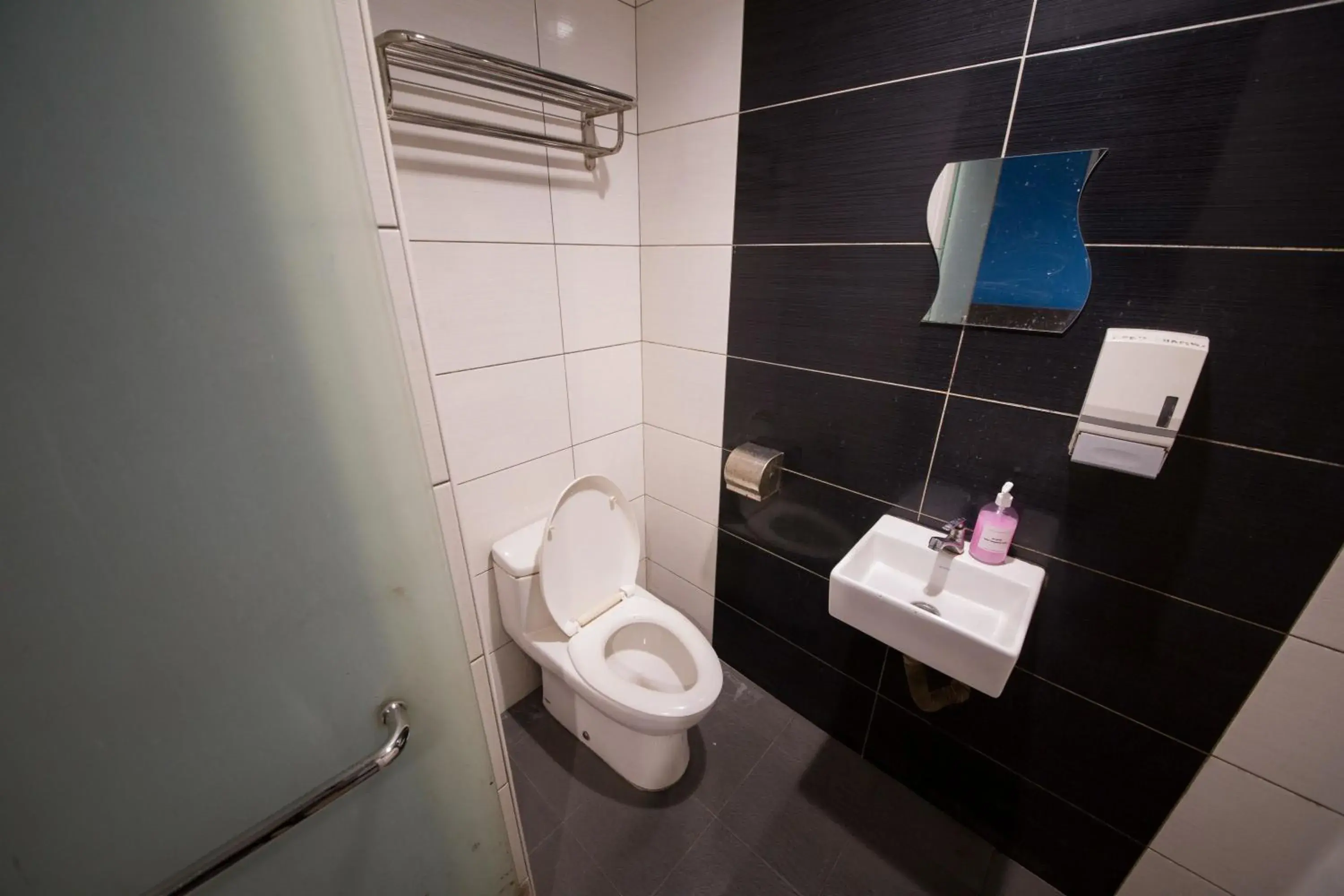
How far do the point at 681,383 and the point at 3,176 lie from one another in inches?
51.5

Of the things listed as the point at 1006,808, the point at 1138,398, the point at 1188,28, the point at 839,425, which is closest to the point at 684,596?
the point at 839,425

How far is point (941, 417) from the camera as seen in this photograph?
105 cm

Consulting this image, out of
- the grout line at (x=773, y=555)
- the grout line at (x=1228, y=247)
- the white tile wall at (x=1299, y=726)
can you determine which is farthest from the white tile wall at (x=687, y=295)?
the white tile wall at (x=1299, y=726)

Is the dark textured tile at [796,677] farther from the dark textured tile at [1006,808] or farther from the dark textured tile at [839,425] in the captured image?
the dark textured tile at [839,425]

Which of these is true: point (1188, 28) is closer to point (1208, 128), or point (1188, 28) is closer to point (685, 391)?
point (1208, 128)

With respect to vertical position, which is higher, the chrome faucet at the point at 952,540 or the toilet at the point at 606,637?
the chrome faucet at the point at 952,540

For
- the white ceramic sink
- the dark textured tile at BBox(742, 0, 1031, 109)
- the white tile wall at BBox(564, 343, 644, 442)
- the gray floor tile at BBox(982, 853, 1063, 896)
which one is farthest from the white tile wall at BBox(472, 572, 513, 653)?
the gray floor tile at BBox(982, 853, 1063, 896)

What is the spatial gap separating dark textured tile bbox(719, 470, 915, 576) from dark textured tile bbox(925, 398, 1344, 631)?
232 millimetres

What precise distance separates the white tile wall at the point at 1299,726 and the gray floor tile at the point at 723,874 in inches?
38.3

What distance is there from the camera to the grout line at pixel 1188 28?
0.63m

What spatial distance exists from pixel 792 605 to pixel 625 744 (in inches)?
24.7

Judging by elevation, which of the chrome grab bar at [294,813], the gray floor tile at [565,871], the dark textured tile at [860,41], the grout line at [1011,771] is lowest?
the gray floor tile at [565,871]

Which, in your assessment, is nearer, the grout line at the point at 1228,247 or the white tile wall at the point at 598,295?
the grout line at the point at 1228,247

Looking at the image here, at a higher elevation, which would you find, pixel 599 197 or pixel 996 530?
pixel 599 197
